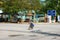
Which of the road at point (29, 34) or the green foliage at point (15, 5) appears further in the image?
the green foliage at point (15, 5)

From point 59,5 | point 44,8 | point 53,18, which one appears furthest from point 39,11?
point 53,18

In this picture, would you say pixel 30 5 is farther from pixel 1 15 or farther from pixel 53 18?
pixel 1 15

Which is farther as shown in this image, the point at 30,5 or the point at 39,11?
the point at 39,11

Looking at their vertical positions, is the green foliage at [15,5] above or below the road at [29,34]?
above

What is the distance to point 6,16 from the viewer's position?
75.2m

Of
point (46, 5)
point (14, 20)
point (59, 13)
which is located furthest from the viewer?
point (46, 5)

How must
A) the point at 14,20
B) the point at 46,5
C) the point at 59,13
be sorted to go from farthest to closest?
the point at 46,5 → the point at 59,13 → the point at 14,20

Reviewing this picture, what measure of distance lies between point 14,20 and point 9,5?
4835 millimetres

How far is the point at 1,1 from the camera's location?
223ft

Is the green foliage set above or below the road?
above

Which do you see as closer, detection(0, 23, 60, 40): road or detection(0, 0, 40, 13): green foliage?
detection(0, 23, 60, 40): road

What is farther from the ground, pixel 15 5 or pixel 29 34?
pixel 15 5

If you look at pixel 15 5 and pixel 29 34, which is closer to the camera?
pixel 29 34

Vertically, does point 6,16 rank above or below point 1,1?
below
